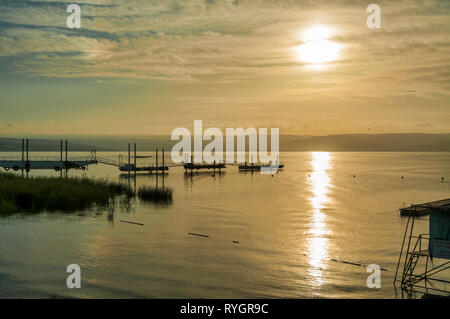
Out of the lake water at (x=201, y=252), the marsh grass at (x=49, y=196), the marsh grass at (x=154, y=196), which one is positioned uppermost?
the marsh grass at (x=49, y=196)

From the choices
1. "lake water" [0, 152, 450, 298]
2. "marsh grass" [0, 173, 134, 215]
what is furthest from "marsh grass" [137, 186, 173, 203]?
"marsh grass" [0, 173, 134, 215]

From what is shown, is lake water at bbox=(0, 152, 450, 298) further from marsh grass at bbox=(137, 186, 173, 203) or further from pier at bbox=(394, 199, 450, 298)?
marsh grass at bbox=(137, 186, 173, 203)

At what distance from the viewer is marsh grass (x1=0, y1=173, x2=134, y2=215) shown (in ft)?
116

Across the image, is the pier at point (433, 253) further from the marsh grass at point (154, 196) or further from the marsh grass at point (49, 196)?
the marsh grass at point (154, 196)

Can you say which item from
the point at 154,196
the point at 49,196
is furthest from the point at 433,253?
the point at 154,196

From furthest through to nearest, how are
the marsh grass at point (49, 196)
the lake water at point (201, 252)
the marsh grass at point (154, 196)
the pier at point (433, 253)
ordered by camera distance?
the marsh grass at point (154, 196) < the marsh grass at point (49, 196) < the lake water at point (201, 252) < the pier at point (433, 253)

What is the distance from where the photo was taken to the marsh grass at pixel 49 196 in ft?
116

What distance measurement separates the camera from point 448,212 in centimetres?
1762

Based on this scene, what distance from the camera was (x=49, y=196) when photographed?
3706cm

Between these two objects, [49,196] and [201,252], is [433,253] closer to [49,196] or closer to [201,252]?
[201,252]

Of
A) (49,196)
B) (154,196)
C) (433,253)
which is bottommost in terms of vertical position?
(154,196)

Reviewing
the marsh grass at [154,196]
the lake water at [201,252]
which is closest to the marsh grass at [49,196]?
the lake water at [201,252]

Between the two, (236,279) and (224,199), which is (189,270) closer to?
(236,279)

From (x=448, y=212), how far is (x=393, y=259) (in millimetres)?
7030
